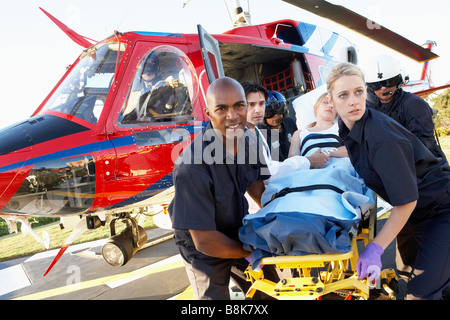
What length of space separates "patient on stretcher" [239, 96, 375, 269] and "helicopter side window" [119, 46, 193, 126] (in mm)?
1639

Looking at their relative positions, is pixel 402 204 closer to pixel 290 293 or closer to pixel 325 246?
pixel 325 246

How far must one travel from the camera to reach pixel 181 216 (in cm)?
162

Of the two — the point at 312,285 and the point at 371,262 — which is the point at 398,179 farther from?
the point at 312,285

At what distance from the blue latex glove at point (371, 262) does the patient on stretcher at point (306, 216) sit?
113 millimetres

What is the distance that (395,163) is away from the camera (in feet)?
5.00

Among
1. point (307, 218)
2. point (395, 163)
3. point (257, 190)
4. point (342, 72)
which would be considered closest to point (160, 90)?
point (257, 190)

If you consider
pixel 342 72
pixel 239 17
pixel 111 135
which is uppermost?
pixel 239 17

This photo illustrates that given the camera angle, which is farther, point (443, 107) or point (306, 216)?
point (443, 107)

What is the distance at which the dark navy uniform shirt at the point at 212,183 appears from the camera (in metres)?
1.61

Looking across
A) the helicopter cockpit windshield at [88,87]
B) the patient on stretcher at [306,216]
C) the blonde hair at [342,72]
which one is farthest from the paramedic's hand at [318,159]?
the helicopter cockpit windshield at [88,87]

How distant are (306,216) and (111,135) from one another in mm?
2083

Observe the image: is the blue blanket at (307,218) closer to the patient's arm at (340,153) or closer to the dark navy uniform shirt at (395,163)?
the dark navy uniform shirt at (395,163)

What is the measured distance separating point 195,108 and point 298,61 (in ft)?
9.02

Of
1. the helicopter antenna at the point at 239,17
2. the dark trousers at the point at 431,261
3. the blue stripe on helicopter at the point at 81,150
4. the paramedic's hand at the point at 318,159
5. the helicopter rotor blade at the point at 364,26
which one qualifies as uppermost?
the helicopter antenna at the point at 239,17
